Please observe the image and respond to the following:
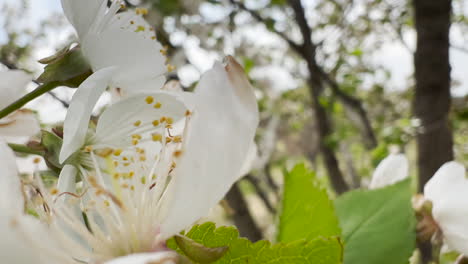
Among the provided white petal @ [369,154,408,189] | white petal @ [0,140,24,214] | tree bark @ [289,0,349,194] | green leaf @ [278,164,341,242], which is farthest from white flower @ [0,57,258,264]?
tree bark @ [289,0,349,194]

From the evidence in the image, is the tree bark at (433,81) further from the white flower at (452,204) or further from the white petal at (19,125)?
the white petal at (19,125)

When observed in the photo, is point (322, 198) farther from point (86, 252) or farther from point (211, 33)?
point (211, 33)

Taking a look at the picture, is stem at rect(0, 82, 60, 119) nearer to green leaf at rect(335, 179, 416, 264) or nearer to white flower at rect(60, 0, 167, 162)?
white flower at rect(60, 0, 167, 162)

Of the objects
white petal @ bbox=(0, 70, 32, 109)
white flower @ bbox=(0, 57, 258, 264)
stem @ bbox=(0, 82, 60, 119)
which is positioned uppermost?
white petal @ bbox=(0, 70, 32, 109)

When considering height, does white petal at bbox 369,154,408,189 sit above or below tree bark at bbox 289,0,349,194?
above

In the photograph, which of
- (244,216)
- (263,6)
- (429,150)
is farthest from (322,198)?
(263,6)

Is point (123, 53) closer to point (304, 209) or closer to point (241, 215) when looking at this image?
point (304, 209)

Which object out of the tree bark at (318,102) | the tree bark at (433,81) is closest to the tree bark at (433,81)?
the tree bark at (433,81)
